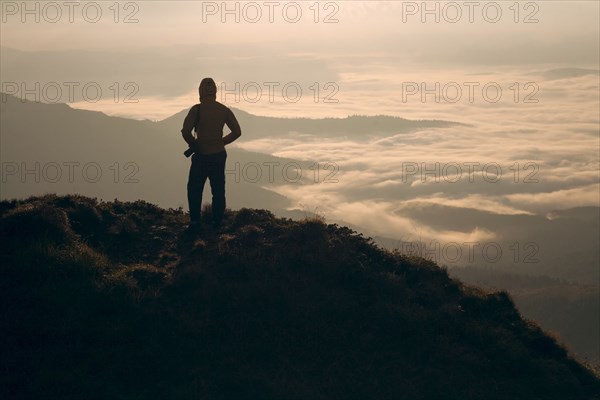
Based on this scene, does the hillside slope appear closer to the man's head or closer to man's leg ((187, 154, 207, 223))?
man's leg ((187, 154, 207, 223))

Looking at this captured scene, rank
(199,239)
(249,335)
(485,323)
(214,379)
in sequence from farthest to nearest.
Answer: (199,239) < (485,323) < (249,335) < (214,379)

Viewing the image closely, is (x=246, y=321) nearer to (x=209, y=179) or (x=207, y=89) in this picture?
(x=209, y=179)

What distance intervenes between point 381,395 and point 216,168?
24.1 feet

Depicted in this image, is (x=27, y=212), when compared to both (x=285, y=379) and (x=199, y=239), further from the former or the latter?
(x=285, y=379)

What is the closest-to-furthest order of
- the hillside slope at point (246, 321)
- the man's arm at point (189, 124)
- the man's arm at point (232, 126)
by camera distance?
the hillside slope at point (246, 321), the man's arm at point (189, 124), the man's arm at point (232, 126)

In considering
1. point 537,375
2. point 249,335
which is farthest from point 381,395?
point 537,375

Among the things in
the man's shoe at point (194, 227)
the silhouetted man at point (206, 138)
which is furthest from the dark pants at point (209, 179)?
the man's shoe at point (194, 227)

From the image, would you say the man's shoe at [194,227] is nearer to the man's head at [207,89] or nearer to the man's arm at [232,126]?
the man's arm at [232,126]

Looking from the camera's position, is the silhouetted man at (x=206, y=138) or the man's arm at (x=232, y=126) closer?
the silhouetted man at (x=206, y=138)

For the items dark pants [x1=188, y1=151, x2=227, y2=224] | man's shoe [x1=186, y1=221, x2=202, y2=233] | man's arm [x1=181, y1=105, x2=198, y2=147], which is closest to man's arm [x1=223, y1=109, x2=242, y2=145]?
dark pants [x1=188, y1=151, x2=227, y2=224]

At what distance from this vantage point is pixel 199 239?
15766 millimetres

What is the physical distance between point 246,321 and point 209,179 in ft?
15.8

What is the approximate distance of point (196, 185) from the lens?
16406 millimetres

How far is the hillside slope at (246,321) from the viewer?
1095 centimetres
